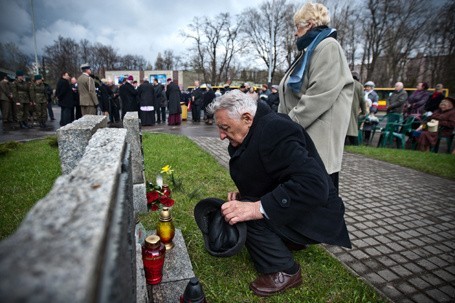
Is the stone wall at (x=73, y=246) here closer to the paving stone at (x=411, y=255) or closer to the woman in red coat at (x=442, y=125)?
the paving stone at (x=411, y=255)

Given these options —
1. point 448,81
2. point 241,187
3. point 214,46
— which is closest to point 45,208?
point 241,187

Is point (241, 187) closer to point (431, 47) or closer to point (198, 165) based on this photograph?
point (198, 165)

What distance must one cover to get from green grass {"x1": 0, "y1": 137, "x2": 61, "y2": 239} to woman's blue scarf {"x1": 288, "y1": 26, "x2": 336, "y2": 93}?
10.9ft

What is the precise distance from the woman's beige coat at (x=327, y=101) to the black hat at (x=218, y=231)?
1076mm

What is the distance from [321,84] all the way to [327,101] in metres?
0.16

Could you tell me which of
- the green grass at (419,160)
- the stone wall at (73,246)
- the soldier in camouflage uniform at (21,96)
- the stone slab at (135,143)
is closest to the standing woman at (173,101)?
the soldier in camouflage uniform at (21,96)

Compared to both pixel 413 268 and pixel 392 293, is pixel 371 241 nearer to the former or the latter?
pixel 413 268

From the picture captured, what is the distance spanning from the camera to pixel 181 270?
2.26 meters

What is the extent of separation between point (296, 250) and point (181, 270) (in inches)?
45.0

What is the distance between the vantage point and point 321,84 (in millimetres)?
2439

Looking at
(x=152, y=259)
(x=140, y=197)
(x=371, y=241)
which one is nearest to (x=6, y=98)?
(x=140, y=197)

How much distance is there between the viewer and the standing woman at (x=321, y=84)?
8.02 ft

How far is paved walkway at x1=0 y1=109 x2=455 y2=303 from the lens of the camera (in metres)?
2.34

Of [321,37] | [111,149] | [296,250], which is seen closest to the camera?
[111,149]
